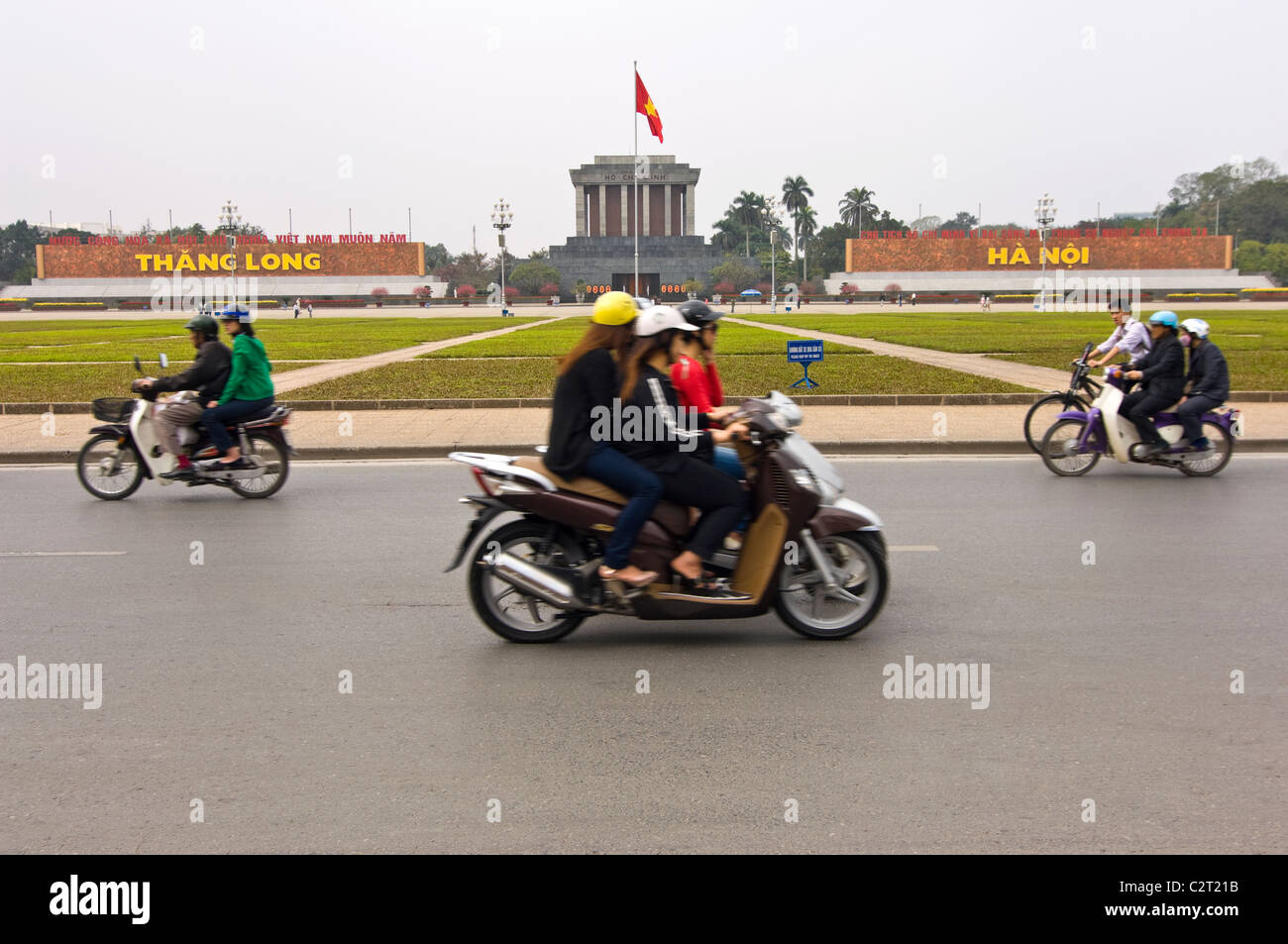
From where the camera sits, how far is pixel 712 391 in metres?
7.27

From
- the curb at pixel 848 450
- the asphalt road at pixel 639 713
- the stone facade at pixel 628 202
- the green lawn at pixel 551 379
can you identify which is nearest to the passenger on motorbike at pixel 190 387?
the asphalt road at pixel 639 713

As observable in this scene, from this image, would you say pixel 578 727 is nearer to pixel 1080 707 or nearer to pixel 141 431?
pixel 1080 707

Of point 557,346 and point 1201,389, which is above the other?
point 557,346

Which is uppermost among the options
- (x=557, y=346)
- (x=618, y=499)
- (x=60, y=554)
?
(x=557, y=346)

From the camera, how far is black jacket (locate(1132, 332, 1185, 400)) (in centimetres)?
1065

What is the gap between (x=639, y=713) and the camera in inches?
187

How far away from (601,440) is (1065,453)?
6903mm

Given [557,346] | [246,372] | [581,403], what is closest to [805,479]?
[581,403]

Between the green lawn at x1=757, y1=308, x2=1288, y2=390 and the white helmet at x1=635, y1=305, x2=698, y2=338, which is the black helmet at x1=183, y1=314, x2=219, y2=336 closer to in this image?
the white helmet at x1=635, y1=305, x2=698, y2=338

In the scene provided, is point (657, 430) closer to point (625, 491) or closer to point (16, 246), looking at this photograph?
point (625, 491)

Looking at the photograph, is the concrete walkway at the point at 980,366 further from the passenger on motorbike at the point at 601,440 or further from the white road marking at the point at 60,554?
the white road marking at the point at 60,554

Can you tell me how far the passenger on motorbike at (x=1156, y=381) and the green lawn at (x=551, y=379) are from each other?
5.90 meters

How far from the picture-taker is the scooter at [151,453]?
1005cm

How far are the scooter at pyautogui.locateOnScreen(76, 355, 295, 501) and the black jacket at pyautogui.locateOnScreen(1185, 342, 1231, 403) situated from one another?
335 inches
